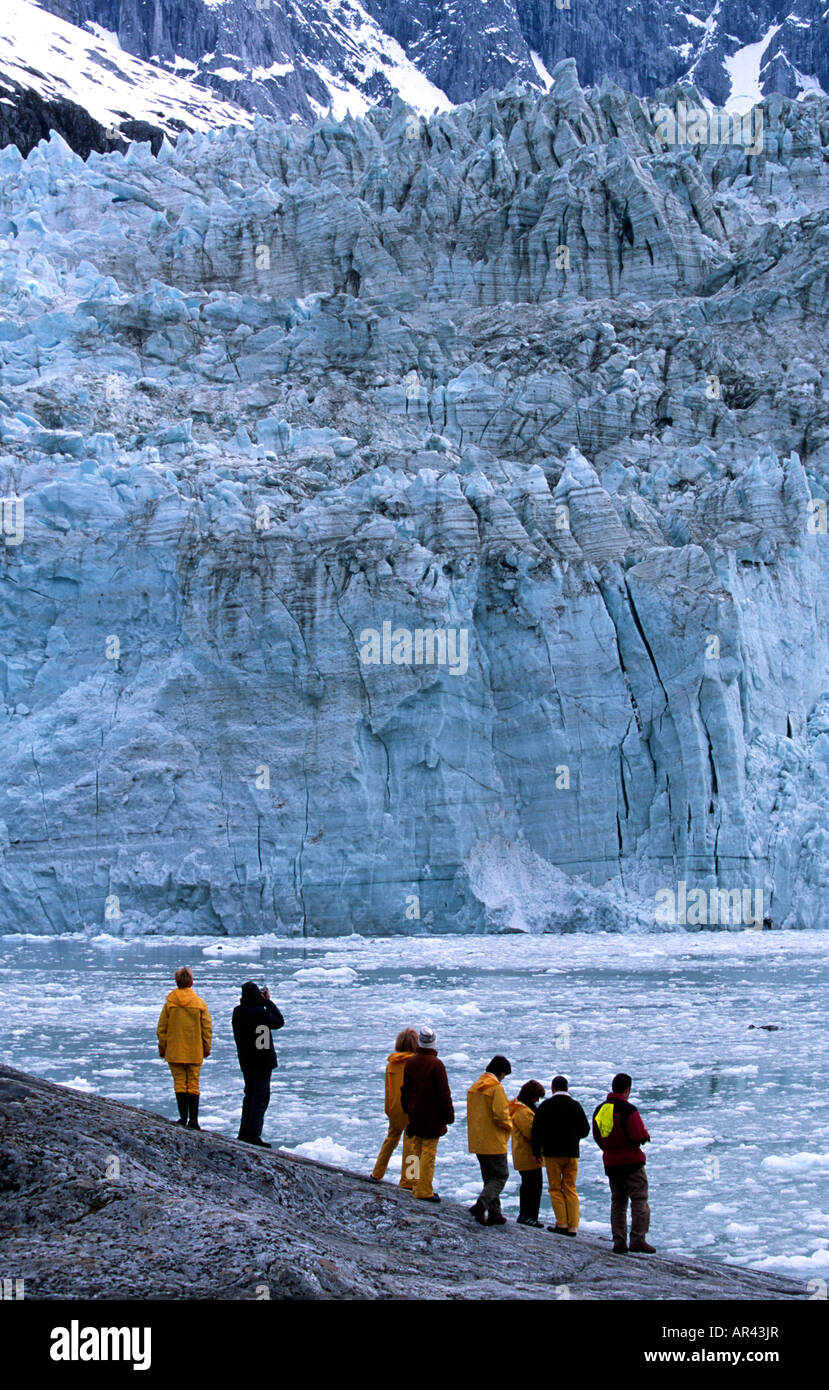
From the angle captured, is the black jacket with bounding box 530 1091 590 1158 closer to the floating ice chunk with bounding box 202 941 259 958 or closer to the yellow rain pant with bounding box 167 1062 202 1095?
the yellow rain pant with bounding box 167 1062 202 1095

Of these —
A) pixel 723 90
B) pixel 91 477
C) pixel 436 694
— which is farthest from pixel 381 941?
pixel 723 90

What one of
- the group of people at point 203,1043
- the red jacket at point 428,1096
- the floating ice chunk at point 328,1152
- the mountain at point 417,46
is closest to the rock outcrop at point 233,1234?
the red jacket at point 428,1096

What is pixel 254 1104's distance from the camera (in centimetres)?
659

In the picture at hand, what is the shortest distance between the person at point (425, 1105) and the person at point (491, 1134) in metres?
0.13

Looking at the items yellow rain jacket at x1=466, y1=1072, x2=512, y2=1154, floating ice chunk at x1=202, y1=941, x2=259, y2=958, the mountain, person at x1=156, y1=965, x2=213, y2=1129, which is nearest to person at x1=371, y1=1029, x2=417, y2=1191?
yellow rain jacket at x1=466, y1=1072, x2=512, y2=1154

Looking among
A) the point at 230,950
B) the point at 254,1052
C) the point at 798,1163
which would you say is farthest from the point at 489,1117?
the point at 230,950

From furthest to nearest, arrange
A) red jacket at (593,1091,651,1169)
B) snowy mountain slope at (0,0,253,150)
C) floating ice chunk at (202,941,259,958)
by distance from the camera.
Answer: snowy mountain slope at (0,0,253,150), floating ice chunk at (202,941,259,958), red jacket at (593,1091,651,1169)

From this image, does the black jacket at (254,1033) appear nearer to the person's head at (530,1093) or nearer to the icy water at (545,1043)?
the person's head at (530,1093)

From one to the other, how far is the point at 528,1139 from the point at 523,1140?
2 cm

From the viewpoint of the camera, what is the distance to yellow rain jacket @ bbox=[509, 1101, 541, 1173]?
20.5 ft

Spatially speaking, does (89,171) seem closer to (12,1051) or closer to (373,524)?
(373,524)

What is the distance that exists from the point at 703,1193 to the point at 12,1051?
5845mm

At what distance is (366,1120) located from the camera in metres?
8.60

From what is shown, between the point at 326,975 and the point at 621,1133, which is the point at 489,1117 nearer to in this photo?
the point at 621,1133
